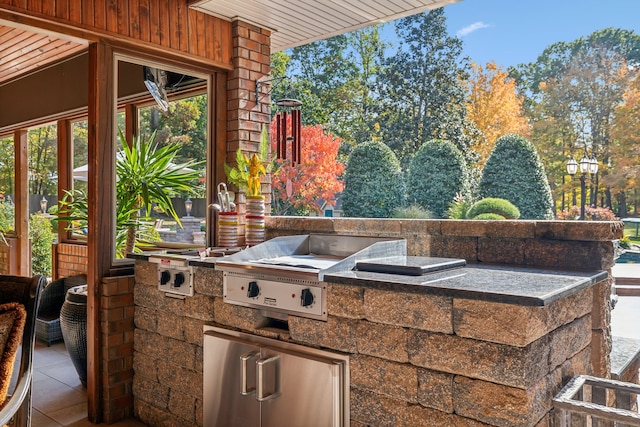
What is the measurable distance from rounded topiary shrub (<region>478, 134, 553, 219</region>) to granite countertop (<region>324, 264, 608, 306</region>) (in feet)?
33.0

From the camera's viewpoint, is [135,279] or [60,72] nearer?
[135,279]

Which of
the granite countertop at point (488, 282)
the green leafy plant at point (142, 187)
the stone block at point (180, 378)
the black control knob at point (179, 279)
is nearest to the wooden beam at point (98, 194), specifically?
the green leafy plant at point (142, 187)

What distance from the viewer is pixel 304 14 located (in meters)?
3.34

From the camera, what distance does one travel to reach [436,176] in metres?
12.5

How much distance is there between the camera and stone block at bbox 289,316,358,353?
6.27 feet

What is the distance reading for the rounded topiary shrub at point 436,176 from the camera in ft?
40.7

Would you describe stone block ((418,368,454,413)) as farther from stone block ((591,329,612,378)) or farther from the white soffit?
the white soffit

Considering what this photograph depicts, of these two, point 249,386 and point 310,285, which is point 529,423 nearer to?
point 310,285

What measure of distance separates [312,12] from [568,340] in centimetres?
254

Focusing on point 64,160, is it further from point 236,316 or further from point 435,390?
point 435,390

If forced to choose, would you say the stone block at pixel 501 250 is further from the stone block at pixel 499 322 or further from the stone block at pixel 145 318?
the stone block at pixel 145 318

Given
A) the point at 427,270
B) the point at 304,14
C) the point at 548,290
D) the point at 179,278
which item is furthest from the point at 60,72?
the point at 548,290

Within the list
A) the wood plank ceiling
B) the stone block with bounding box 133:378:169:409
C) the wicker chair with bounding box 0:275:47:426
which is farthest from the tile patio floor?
the wood plank ceiling

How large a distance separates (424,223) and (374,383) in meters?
1.03
